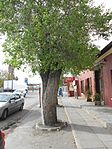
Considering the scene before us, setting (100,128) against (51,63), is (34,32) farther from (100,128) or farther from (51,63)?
(100,128)

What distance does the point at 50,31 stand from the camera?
11742 mm

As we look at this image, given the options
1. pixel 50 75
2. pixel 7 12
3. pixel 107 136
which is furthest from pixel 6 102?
pixel 107 136

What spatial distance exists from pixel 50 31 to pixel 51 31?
1.5 inches

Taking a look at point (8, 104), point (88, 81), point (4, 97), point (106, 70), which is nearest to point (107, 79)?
point (106, 70)

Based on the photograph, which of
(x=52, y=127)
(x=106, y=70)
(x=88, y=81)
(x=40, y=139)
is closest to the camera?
(x=40, y=139)

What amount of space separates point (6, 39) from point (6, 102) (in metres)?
6.96

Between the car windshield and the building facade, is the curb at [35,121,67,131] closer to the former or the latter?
the building facade

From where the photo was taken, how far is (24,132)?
12.5m

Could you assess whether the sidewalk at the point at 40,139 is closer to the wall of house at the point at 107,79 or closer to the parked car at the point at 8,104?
the parked car at the point at 8,104

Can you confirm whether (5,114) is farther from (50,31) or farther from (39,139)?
(50,31)

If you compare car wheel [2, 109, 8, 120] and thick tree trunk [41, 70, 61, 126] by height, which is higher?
thick tree trunk [41, 70, 61, 126]

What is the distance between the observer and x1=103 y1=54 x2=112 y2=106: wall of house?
20178 millimetres

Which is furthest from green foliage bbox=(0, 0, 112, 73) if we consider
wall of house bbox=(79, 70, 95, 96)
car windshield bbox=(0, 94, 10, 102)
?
wall of house bbox=(79, 70, 95, 96)

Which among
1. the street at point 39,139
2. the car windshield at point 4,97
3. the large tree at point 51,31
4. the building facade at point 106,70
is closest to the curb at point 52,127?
the street at point 39,139
